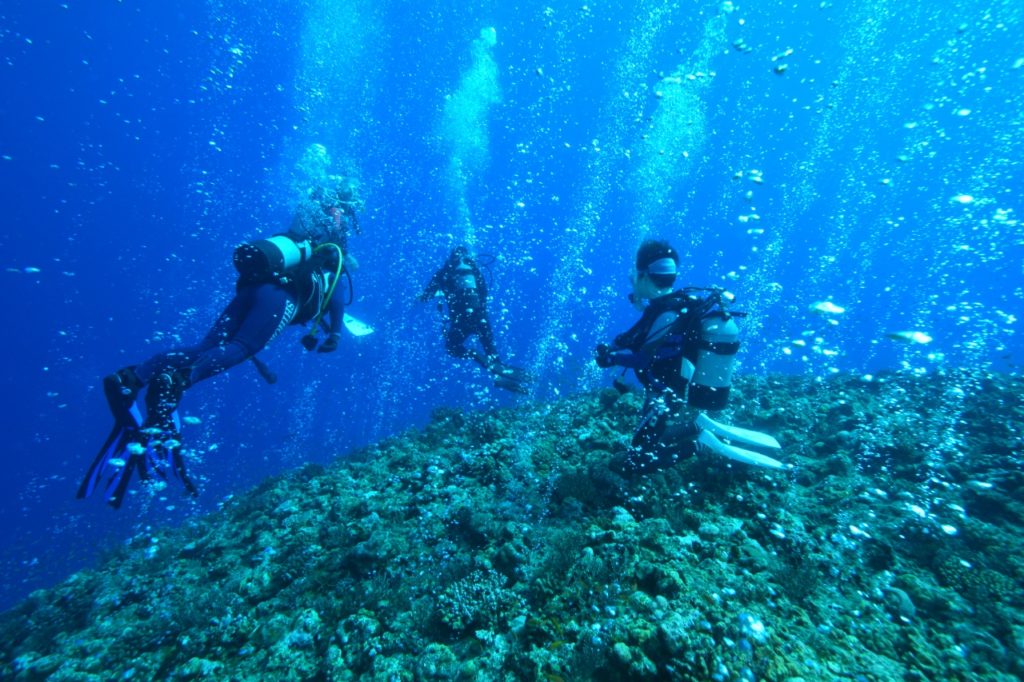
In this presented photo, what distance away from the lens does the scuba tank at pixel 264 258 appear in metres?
4.52

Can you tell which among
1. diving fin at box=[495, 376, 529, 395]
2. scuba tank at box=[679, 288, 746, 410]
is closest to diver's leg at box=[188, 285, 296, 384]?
scuba tank at box=[679, 288, 746, 410]

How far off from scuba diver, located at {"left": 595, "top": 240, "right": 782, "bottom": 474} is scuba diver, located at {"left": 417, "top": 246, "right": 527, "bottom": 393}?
5529 mm

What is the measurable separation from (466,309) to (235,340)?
6043 millimetres

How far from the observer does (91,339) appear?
281 feet

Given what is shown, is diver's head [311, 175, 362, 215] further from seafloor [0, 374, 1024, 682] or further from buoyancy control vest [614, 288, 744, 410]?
buoyancy control vest [614, 288, 744, 410]

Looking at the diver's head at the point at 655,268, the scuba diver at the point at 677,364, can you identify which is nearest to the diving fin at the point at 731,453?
the scuba diver at the point at 677,364

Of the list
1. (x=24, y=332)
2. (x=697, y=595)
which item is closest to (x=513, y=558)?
(x=697, y=595)

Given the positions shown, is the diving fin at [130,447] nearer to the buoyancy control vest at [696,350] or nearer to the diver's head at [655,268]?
the buoyancy control vest at [696,350]

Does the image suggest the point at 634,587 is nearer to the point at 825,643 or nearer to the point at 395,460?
the point at 825,643

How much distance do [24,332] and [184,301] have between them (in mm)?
28209

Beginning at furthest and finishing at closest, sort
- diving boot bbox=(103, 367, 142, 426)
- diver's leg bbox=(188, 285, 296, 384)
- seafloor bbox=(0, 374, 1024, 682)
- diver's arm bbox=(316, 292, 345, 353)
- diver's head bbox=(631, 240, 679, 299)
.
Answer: diver's arm bbox=(316, 292, 345, 353) < diver's head bbox=(631, 240, 679, 299) < diver's leg bbox=(188, 285, 296, 384) < diving boot bbox=(103, 367, 142, 426) < seafloor bbox=(0, 374, 1024, 682)

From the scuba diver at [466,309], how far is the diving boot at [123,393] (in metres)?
6.40

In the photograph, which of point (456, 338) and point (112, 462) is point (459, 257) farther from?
point (112, 462)

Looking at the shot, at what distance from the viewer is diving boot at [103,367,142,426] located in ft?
12.2
